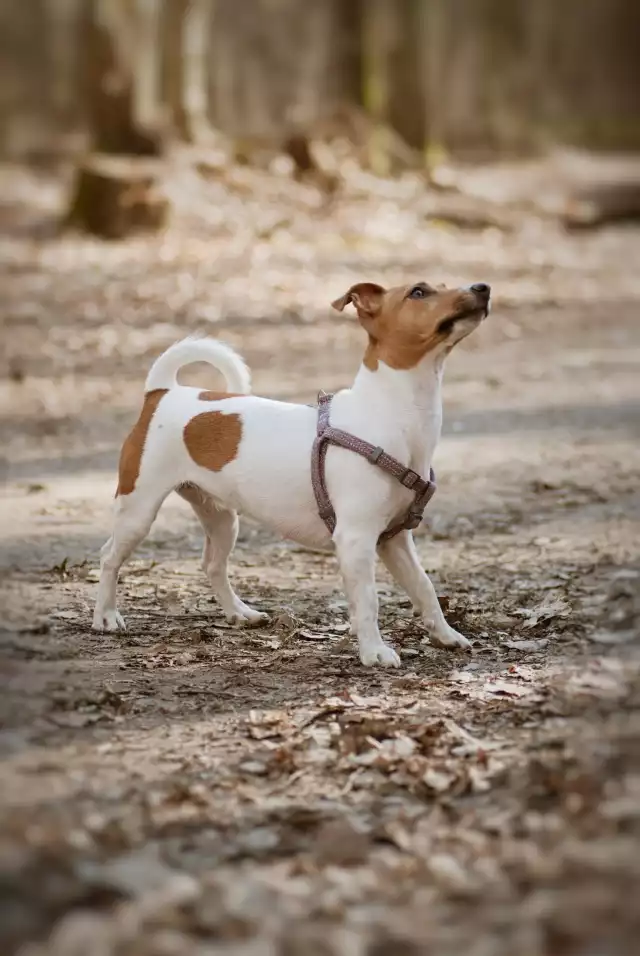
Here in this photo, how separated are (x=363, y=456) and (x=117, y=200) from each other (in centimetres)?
1310

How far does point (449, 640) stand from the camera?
5500 millimetres

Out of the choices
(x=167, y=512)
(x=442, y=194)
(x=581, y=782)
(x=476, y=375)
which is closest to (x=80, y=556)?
(x=167, y=512)

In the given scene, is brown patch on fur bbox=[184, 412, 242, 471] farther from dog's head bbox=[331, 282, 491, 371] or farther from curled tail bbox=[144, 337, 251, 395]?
dog's head bbox=[331, 282, 491, 371]

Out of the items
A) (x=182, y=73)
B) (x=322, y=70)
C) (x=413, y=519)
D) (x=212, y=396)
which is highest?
(x=322, y=70)

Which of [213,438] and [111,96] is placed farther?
[111,96]

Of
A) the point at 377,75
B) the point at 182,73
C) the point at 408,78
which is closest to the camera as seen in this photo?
the point at 377,75

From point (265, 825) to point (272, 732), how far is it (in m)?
0.74

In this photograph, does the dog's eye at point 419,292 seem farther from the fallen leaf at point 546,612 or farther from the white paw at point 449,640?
the fallen leaf at point 546,612

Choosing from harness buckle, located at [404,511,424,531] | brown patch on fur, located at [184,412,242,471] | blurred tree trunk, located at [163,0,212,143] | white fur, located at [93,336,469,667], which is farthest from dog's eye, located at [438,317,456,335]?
blurred tree trunk, located at [163,0,212,143]

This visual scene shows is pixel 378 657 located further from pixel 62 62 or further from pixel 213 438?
pixel 62 62

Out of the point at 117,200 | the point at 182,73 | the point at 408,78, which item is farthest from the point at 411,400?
the point at 182,73

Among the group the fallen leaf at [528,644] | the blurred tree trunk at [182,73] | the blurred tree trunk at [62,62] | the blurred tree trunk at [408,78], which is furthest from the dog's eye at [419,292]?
the blurred tree trunk at [62,62]

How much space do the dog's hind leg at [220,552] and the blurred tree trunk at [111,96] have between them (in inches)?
586

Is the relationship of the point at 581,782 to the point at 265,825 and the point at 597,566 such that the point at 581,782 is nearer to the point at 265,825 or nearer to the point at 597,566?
the point at 265,825
